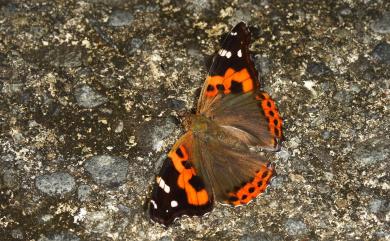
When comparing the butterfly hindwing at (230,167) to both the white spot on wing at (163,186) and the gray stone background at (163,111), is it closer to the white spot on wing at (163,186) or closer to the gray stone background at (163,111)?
the gray stone background at (163,111)

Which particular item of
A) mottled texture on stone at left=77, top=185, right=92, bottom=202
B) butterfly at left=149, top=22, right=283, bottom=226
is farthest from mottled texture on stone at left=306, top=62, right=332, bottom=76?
mottled texture on stone at left=77, top=185, right=92, bottom=202

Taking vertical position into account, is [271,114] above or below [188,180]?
above

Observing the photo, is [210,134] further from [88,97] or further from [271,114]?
[88,97]

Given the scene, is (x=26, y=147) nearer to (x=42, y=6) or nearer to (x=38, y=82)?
(x=38, y=82)

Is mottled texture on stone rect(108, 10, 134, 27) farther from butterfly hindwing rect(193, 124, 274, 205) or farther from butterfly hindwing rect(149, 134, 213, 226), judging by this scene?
butterfly hindwing rect(149, 134, 213, 226)

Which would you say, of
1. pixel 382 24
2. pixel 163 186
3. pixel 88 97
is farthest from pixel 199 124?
pixel 382 24

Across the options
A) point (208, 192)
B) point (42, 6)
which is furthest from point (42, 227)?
point (42, 6)
